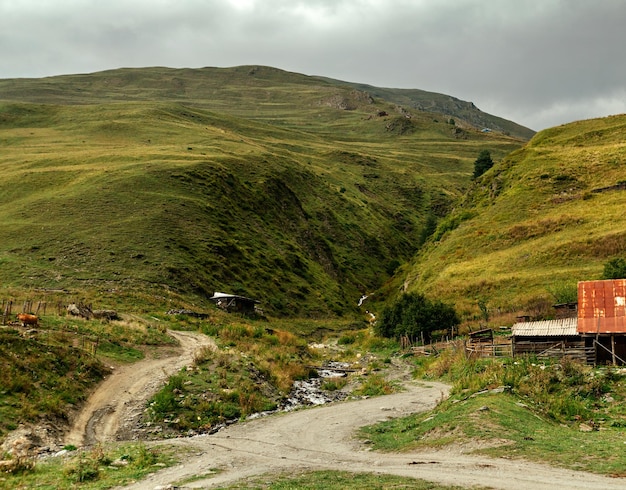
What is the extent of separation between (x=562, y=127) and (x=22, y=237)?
10723cm

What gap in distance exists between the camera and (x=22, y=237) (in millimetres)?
73188

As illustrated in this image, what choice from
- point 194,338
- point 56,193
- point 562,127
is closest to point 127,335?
point 194,338

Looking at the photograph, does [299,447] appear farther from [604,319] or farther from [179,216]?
[179,216]

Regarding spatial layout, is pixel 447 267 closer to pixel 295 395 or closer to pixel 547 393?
pixel 295 395

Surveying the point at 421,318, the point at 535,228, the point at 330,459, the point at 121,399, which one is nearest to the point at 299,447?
the point at 330,459

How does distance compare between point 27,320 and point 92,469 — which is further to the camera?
point 27,320

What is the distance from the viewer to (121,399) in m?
29.9

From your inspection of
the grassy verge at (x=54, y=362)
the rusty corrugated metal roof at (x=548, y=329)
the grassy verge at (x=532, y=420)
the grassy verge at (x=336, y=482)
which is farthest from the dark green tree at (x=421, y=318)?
the grassy verge at (x=336, y=482)

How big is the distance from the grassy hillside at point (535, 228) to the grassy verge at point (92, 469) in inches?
1746

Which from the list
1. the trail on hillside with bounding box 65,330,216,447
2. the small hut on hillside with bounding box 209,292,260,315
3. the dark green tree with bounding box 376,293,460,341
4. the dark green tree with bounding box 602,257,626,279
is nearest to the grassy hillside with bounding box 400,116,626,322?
the dark green tree with bounding box 602,257,626,279

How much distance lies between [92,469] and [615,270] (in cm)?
4895

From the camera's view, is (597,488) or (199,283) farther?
(199,283)

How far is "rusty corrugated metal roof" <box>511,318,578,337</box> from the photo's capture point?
3881cm

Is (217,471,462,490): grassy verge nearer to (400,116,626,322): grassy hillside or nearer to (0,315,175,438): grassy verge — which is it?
(0,315,175,438): grassy verge
